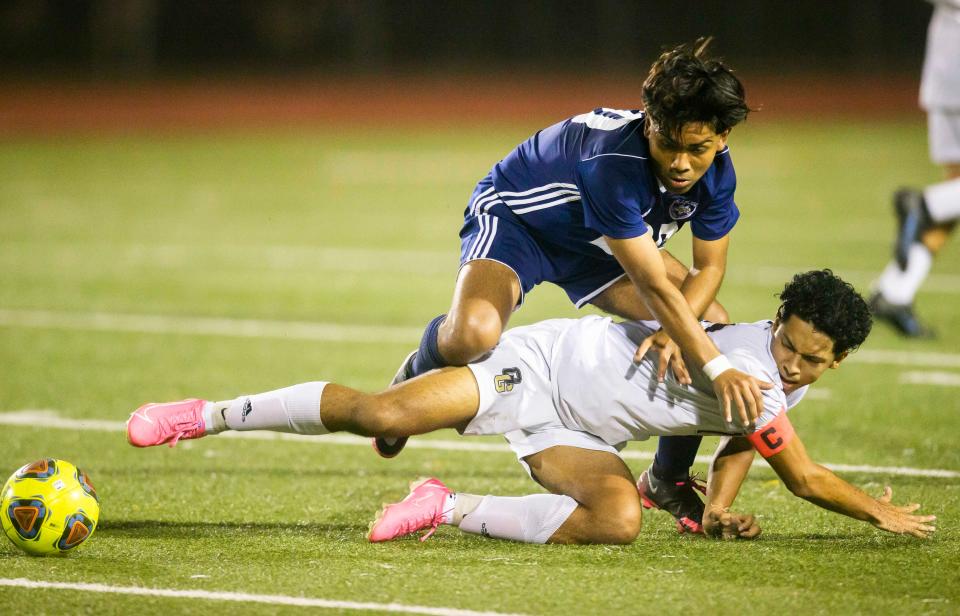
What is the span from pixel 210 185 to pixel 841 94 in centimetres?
1459

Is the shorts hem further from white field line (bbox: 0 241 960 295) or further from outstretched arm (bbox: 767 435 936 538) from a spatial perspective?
white field line (bbox: 0 241 960 295)

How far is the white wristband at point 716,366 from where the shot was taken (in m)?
4.37

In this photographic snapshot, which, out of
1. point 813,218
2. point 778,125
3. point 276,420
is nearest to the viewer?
point 276,420

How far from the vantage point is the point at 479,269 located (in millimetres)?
5223

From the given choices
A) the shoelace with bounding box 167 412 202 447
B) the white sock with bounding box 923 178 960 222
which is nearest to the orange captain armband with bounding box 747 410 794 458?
the shoelace with bounding box 167 412 202 447

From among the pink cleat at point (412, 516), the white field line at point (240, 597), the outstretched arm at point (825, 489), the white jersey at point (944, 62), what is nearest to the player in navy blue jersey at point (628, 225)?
the outstretched arm at point (825, 489)

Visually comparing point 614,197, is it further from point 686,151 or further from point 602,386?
point 602,386

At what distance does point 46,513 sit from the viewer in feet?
14.3

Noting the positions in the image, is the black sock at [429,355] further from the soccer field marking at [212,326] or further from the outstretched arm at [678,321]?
the soccer field marking at [212,326]

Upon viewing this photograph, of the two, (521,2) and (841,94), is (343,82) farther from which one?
(841,94)

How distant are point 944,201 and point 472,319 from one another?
4814mm

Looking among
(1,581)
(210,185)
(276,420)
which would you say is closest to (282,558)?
(276,420)

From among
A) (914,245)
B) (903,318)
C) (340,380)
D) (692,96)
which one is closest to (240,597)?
(692,96)

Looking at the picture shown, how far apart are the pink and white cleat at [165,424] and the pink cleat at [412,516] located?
717 mm
